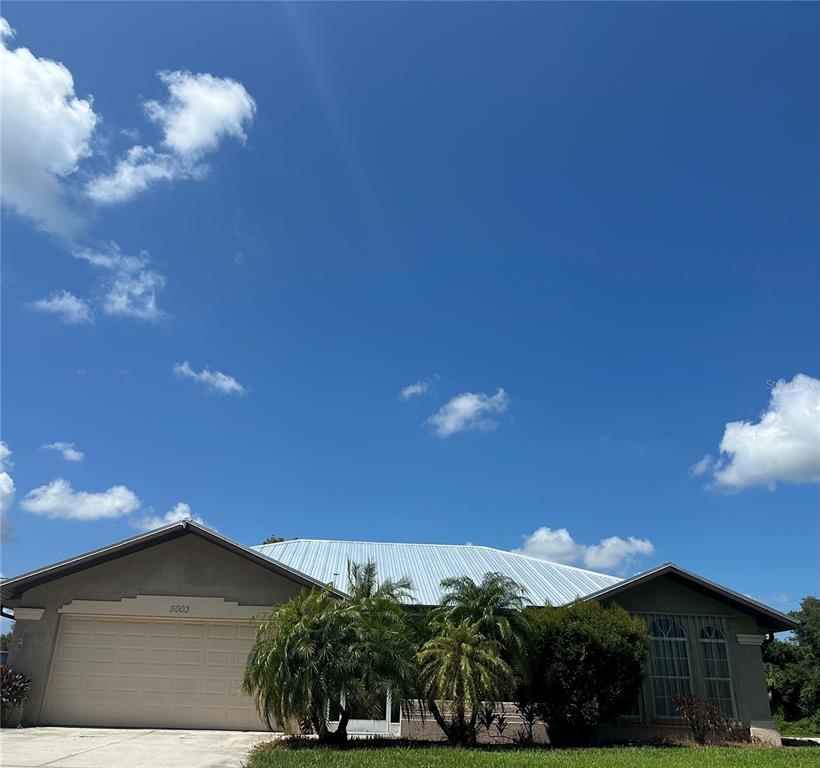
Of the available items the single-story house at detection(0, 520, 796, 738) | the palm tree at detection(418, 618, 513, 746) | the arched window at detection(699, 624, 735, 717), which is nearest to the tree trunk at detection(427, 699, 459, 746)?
the palm tree at detection(418, 618, 513, 746)

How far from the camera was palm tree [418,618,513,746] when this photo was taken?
41.9 ft

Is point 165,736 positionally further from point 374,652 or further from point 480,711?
point 480,711

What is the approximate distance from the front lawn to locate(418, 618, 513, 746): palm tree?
952 mm

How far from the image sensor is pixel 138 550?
1689cm

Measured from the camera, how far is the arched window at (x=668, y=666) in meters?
16.7

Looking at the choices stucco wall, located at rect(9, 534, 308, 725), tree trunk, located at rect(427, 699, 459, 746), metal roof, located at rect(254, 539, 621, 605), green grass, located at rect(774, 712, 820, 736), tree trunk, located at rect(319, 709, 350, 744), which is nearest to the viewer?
tree trunk, located at rect(319, 709, 350, 744)

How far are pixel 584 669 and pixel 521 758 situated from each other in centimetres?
357

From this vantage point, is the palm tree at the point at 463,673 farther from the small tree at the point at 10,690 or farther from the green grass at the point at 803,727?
the green grass at the point at 803,727

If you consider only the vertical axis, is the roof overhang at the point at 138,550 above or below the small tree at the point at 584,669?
above

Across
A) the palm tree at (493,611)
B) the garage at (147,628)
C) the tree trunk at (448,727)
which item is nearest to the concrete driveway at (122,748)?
the garage at (147,628)

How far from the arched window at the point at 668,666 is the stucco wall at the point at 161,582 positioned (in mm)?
9607

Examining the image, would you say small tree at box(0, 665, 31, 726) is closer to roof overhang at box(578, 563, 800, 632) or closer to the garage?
the garage

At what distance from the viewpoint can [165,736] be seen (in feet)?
45.4

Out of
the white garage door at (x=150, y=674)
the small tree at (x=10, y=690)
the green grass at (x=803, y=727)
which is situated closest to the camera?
the small tree at (x=10, y=690)
